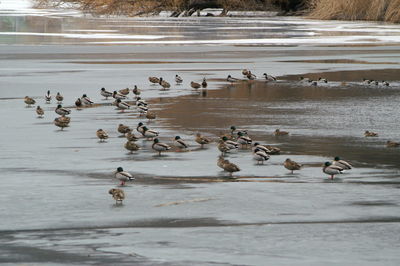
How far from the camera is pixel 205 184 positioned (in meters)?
10.6

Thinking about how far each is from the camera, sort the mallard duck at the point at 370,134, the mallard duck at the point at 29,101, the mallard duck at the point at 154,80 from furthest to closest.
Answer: the mallard duck at the point at 154,80 < the mallard duck at the point at 29,101 < the mallard duck at the point at 370,134

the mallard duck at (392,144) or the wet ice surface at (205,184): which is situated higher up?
the mallard duck at (392,144)

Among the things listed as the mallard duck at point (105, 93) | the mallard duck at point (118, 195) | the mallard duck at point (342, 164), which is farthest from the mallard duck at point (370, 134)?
the mallard duck at point (105, 93)

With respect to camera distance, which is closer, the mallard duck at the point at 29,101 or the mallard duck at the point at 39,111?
the mallard duck at the point at 39,111

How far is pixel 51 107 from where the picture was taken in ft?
62.0

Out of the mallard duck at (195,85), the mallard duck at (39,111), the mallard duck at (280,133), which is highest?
the mallard duck at (195,85)

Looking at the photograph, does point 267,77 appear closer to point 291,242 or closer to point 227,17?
point 291,242

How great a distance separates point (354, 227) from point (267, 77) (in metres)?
16.0

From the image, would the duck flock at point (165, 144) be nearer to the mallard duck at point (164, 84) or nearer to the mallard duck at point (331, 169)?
the mallard duck at point (331, 169)

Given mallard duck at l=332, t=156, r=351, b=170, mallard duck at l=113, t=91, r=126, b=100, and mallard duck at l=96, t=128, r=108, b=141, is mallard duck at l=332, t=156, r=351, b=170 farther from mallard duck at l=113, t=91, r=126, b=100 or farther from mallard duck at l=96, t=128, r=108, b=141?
mallard duck at l=113, t=91, r=126, b=100

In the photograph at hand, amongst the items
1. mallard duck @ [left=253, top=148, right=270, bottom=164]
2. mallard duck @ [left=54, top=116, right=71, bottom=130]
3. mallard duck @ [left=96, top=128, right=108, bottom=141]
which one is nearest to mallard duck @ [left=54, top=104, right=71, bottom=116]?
mallard duck @ [left=54, top=116, right=71, bottom=130]

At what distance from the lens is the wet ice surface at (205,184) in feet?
25.1

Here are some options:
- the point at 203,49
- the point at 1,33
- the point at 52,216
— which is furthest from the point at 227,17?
the point at 52,216

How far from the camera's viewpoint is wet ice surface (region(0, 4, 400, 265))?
25.1ft
